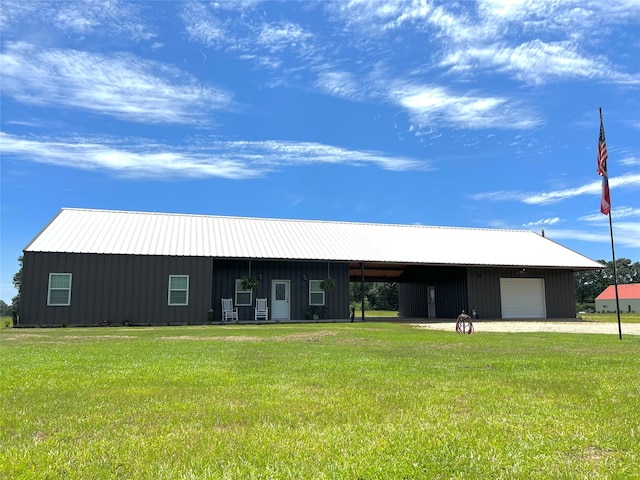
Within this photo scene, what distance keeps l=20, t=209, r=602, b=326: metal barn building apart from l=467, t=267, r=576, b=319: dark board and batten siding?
0.06m

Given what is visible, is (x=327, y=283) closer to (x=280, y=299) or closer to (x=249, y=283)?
A: (x=280, y=299)

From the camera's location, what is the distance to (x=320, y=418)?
14.3ft

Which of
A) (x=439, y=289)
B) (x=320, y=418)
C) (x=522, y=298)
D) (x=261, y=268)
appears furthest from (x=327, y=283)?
(x=320, y=418)

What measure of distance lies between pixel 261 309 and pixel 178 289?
147 inches

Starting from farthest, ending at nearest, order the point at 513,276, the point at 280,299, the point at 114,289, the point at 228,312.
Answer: the point at 513,276
the point at 280,299
the point at 228,312
the point at 114,289

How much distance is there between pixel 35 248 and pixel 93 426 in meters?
18.1

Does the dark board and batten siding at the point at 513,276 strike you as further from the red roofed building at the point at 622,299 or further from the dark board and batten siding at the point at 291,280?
the red roofed building at the point at 622,299

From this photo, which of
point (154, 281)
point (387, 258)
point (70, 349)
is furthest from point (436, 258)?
point (70, 349)

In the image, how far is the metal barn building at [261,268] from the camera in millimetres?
19906

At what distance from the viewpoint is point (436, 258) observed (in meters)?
24.9

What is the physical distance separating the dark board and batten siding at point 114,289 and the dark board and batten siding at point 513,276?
1368 cm

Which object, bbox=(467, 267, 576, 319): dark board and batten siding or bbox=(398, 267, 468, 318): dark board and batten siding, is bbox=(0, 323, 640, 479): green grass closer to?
bbox=(467, 267, 576, 319): dark board and batten siding

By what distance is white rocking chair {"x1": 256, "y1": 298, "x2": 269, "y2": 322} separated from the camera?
72.8ft

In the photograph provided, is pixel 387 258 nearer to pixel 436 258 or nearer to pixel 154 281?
pixel 436 258
